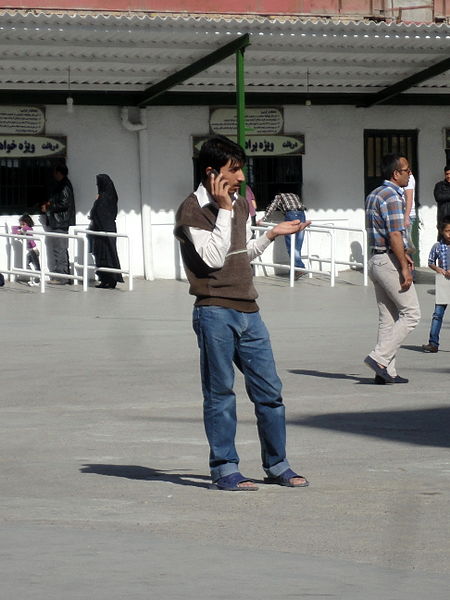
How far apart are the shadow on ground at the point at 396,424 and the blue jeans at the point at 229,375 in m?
1.80

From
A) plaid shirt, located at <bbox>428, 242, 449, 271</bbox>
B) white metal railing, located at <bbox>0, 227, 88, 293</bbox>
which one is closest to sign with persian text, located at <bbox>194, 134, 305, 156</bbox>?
white metal railing, located at <bbox>0, 227, 88, 293</bbox>

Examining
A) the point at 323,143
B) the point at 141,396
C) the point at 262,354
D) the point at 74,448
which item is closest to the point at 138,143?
the point at 323,143

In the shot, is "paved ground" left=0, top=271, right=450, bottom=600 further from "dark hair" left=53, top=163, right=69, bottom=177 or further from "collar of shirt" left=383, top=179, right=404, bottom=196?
"dark hair" left=53, top=163, right=69, bottom=177

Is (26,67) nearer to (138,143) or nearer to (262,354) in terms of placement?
(138,143)

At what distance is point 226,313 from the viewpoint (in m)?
7.16

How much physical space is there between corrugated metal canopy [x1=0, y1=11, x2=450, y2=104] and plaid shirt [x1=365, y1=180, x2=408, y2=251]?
26.4ft

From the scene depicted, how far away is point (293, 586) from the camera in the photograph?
5230 mm

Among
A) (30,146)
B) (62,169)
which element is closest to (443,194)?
(62,169)

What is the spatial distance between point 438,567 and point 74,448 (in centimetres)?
351

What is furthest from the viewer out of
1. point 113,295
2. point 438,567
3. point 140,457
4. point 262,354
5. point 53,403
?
point 113,295

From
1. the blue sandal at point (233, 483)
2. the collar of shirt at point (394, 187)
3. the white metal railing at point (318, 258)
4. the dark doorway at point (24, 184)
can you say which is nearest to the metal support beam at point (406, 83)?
the white metal railing at point (318, 258)

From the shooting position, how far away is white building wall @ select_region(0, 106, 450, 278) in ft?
74.7

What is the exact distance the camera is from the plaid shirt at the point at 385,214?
11.1 meters

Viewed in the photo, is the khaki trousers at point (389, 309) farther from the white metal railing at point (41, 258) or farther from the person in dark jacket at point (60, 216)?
the person in dark jacket at point (60, 216)
